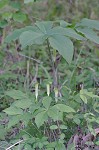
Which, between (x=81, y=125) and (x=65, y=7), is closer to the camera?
(x=81, y=125)

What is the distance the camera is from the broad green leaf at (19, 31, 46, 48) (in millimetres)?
2010

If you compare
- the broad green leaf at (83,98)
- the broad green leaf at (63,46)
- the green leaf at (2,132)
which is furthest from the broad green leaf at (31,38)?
the green leaf at (2,132)

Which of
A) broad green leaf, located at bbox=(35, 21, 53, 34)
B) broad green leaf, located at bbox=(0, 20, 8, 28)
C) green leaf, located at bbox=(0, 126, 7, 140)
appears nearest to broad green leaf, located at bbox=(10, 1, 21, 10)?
broad green leaf, located at bbox=(0, 20, 8, 28)

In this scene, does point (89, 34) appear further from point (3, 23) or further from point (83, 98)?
point (3, 23)

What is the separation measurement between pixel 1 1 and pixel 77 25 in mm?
564

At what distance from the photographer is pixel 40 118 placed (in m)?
1.95

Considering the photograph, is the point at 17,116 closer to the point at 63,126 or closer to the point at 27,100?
the point at 27,100

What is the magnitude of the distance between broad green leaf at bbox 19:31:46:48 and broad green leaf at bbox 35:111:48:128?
333 millimetres

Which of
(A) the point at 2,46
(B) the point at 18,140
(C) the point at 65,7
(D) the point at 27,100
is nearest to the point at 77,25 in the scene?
(D) the point at 27,100

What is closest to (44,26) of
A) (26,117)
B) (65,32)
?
(65,32)

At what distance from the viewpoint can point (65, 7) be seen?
4203mm

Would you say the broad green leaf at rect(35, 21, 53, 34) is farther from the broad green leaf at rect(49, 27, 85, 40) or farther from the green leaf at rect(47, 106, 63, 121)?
the green leaf at rect(47, 106, 63, 121)

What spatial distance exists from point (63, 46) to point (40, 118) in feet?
1.19

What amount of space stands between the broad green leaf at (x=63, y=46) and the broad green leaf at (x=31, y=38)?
5 centimetres
